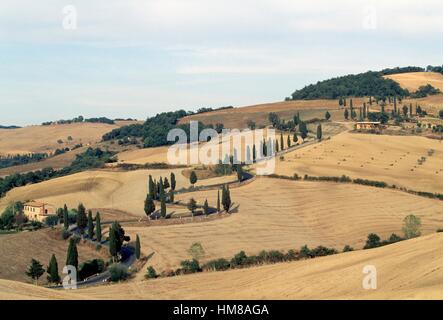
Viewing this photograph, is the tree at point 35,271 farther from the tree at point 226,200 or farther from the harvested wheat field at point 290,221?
the tree at point 226,200

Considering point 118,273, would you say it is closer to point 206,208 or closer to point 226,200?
point 206,208

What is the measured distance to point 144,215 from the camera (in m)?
101

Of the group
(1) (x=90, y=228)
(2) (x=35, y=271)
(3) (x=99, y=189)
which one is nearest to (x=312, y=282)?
(2) (x=35, y=271)

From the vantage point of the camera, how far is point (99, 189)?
132 m

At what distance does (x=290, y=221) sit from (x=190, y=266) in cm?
2758

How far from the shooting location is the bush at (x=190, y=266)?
67.0 meters

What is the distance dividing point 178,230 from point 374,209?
84.7ft

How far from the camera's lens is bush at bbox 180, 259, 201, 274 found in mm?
67000

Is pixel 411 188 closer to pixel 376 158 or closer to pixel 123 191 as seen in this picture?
pixel 376 158

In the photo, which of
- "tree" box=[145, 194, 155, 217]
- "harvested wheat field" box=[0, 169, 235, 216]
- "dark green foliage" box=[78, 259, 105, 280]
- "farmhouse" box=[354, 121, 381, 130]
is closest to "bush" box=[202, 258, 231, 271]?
"dark green foliage" box=[78, 259, 105, 280]

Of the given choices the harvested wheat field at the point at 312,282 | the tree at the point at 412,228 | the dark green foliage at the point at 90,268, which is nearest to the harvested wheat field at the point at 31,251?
the dark green foliage at the point at 90,268

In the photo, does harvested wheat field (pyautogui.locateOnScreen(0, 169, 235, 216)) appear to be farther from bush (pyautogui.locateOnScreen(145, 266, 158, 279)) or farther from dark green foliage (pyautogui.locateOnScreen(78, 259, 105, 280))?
bush (pyautogui.locateOnScreen(145, 266, 158, 279))
